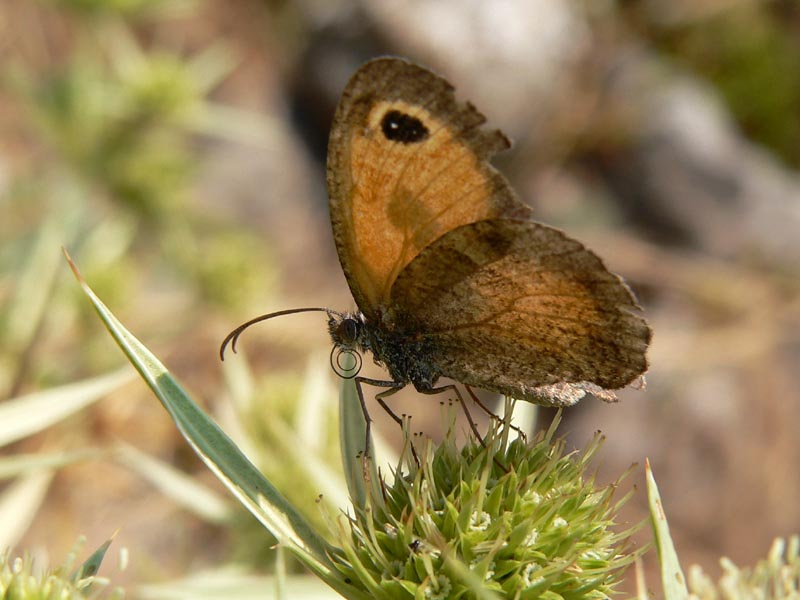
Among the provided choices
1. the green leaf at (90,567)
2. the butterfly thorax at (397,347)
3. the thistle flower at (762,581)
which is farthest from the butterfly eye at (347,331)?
the thistle flower at (762,581)

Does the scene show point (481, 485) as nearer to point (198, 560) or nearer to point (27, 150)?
point (198, 560)

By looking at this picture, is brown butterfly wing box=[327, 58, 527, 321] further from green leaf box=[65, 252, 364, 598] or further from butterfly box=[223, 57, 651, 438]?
green leaf box=[65, 252, 364, 598]

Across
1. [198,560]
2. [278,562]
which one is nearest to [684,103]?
[198,560]

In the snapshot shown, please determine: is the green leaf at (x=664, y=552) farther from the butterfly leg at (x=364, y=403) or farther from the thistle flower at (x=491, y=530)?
the butterfly leg at (x=364, y=403)

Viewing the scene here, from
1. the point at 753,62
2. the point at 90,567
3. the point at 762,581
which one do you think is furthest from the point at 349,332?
the point at 753,62

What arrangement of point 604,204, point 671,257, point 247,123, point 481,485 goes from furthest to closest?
point 604,204, point 671,257, point 247,123, point 481,485

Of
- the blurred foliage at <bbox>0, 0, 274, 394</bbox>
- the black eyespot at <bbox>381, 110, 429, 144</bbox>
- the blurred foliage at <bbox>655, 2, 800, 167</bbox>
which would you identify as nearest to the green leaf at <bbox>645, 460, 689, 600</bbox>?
the black eyespot at <bbox>381, 110, 429, 144</bbox>

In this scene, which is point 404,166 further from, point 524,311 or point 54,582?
point 54,582
